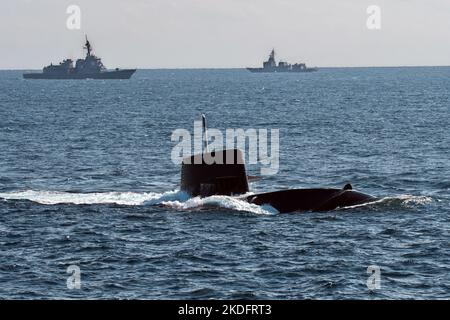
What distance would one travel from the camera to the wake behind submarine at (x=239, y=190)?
1590 inches

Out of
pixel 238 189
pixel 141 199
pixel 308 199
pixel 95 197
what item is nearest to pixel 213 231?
pixel 238 189

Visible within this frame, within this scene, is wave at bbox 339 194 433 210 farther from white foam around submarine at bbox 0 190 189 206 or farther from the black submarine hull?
white foam around submarine at bbox 0 190 189 206

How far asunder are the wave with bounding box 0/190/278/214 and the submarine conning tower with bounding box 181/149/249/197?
47 centimetres

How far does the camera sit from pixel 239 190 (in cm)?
4212

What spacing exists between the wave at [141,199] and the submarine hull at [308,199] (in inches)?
19.6

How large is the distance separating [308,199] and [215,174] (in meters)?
4.97

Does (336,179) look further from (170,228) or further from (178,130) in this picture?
(178,130)

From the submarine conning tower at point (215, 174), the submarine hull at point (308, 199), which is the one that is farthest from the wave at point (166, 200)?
the submarine conning tower at point (215, 174)

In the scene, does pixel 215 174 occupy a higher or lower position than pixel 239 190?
higher

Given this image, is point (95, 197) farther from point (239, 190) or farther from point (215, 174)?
point (239, 190)

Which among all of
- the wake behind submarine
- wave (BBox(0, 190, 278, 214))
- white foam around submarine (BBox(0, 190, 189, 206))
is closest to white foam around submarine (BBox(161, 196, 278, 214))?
wave (BBox(0, 190, 278, 214))

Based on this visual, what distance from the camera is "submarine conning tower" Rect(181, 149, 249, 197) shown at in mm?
40281

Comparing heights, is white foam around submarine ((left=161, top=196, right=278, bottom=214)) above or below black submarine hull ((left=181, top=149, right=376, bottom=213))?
below

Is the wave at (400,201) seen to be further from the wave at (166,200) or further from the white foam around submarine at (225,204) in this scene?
the white foam around submarine at (225,204)
